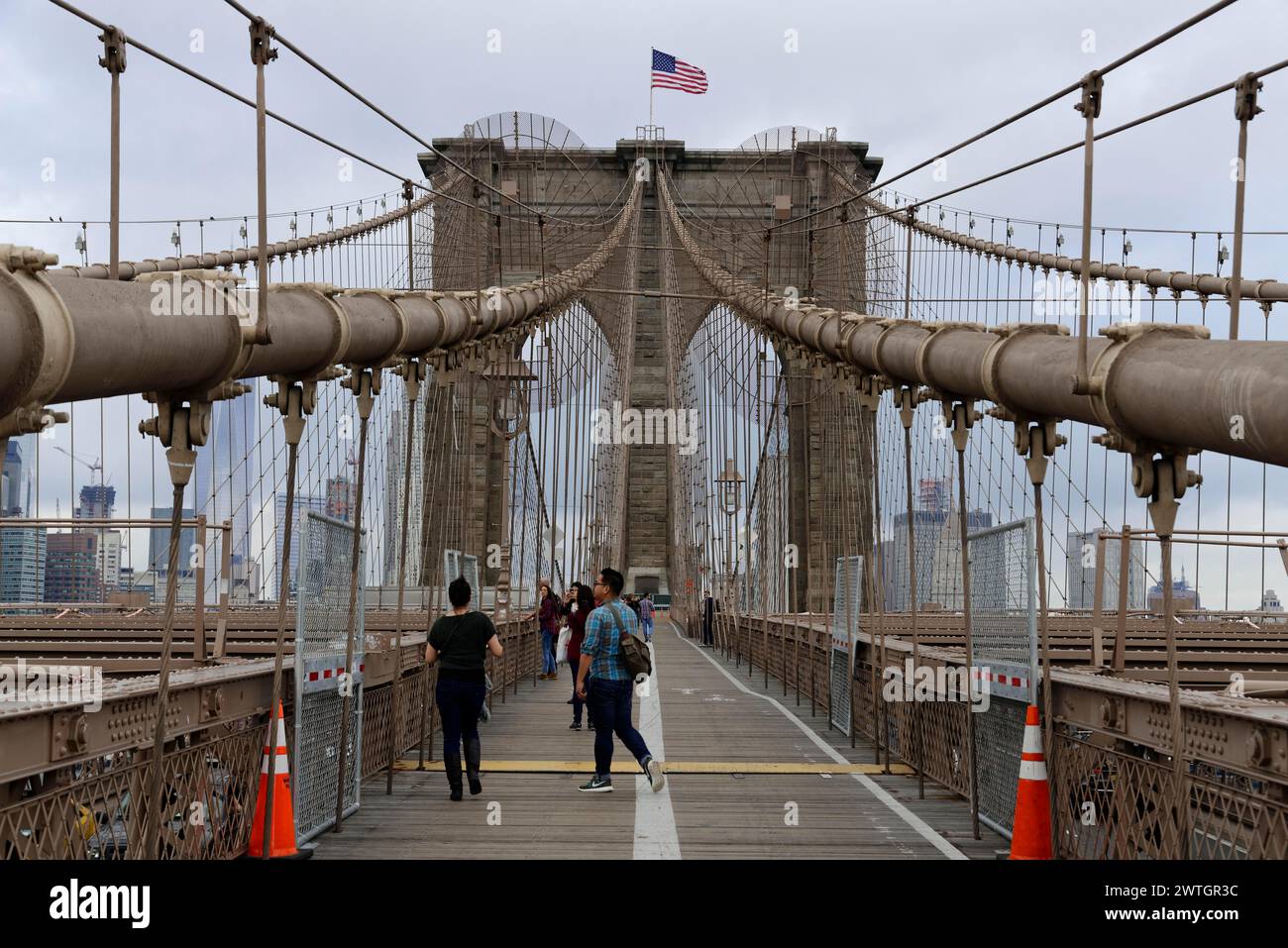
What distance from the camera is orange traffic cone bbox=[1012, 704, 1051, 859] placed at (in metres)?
6.68

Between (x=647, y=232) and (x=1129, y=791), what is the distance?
46.1m

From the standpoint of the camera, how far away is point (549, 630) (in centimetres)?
2050

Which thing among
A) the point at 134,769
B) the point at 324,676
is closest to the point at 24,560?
the point at 324,676

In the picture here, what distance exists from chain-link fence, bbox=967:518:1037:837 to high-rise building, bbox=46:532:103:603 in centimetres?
1291

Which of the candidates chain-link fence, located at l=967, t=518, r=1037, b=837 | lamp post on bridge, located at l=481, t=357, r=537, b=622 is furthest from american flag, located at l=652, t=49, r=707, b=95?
chain-link fence, located at l=967, t=518, r=1037, b=837

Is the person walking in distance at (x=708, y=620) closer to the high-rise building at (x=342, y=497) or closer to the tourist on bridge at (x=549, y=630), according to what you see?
the high-rise building at (x=342, y=497)

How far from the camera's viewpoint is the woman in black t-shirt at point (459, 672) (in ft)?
29.5

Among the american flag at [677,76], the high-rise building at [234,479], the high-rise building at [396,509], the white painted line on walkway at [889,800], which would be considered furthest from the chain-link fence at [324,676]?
the american flag at [677,76]

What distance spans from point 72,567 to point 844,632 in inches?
430

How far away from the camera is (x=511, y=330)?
1619 centimetres

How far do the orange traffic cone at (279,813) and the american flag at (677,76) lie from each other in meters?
33.4
